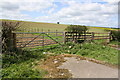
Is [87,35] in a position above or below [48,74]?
above

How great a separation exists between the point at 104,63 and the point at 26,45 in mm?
5049

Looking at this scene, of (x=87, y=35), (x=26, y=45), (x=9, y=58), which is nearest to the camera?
(x=9, y=58)

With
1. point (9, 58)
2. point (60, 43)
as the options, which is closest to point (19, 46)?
point (9, 58)

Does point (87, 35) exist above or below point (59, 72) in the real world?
above

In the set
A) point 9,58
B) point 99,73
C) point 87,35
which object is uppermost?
point 87,35

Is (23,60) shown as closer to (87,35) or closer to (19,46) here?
(19,46)

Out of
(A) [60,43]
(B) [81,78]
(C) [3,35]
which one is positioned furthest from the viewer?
(A) [60,43]

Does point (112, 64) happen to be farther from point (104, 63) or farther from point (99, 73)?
point (99, 73)

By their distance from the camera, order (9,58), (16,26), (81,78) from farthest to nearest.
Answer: (16,26)
(9,58)
(81,78)

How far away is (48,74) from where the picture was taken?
4039 mm

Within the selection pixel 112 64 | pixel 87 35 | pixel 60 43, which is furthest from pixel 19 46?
pixel 87 35

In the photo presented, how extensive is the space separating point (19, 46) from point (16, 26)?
50.4 inches

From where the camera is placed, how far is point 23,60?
5473 mm

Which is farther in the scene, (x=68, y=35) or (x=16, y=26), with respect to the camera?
(x=68, y=35)
